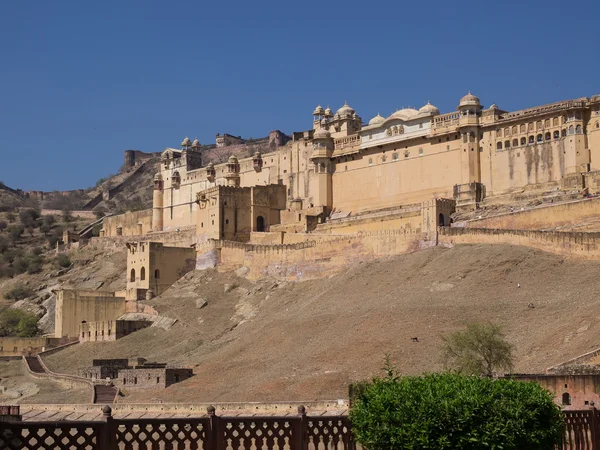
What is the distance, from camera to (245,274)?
56094mm

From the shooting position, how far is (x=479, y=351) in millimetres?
32469

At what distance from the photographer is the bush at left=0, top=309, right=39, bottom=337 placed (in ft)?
204

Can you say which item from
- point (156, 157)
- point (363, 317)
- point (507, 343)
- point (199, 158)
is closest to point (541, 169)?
point (363, 317)

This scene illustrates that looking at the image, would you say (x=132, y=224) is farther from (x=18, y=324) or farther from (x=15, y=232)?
(x=15, y=232)

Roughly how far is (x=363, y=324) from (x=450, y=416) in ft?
84.3

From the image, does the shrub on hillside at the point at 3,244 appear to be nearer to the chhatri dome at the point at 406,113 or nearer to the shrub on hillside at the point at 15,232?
the shrub on hillside at the point at 15,232

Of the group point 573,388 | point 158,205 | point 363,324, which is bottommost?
point 573,388

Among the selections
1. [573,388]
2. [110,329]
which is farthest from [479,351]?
[110,329]

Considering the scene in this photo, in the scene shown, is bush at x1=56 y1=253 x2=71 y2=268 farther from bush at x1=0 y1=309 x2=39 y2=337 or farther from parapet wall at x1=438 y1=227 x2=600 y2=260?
parapet wall at x1=438 y1=227 x2=600 y2=260

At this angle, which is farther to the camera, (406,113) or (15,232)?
(15,232)

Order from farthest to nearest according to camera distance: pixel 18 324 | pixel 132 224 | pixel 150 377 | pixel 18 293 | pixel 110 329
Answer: pixel 132 224 < pixel 18 293 < pixel 18 324 < pixel 110 329 < pixel 150 377

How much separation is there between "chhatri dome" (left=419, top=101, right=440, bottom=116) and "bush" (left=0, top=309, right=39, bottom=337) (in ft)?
89.1

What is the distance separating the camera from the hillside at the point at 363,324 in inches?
1369

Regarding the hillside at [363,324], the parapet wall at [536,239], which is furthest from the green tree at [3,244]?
the parapet wall at [536,239]
